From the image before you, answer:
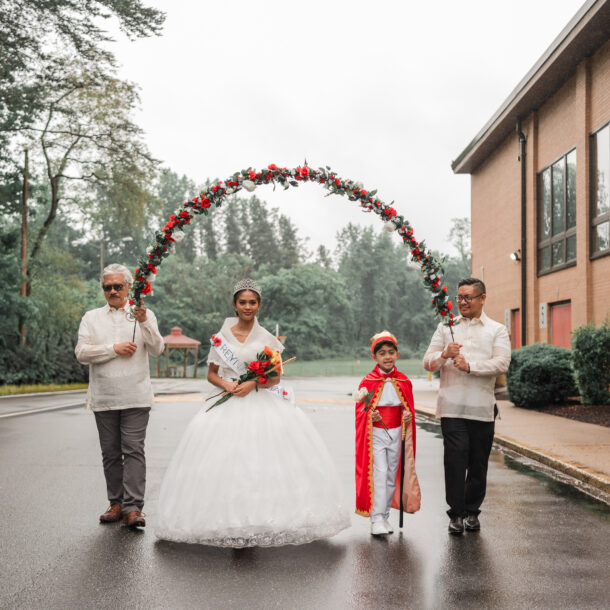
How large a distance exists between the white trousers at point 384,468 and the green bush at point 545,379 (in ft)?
39.8

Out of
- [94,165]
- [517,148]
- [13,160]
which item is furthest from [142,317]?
[94,165]

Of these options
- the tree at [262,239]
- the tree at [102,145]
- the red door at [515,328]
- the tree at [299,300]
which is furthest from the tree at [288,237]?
the red door at [515,328]

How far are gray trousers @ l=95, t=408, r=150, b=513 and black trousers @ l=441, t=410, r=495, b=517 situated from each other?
2378mm

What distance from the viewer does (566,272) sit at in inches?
787

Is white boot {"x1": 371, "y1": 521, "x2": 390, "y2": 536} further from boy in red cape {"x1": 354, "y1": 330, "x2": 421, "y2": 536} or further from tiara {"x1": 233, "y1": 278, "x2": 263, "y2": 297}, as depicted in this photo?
tiara {"x1": 233, "y1": 278, "x2": 263, "y2": 297}

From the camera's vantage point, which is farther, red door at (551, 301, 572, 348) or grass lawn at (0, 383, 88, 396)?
grass lawn at (0, 383, 88, 396)

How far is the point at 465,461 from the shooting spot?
5945 mm

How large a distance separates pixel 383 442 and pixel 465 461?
0.66m

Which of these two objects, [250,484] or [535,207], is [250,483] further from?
[535,207]

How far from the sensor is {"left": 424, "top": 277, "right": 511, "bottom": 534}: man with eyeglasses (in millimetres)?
5918

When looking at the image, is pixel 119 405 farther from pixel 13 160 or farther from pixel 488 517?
pixel 13 160

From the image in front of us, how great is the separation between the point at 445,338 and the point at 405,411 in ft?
2.24

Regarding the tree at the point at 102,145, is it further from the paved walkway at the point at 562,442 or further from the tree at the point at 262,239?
the tree at the point at 262,239

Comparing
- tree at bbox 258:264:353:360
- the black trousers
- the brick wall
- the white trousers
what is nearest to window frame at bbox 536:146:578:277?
the brick wall
